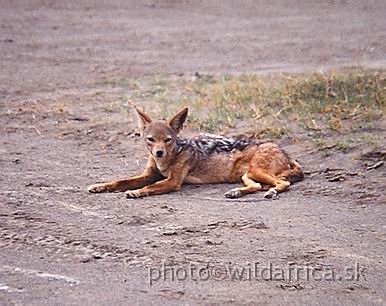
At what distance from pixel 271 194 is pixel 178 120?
3.76ft

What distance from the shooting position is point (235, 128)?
950 centimetres

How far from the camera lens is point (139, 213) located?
6.96 m

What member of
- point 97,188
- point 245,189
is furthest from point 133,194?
point 245,189

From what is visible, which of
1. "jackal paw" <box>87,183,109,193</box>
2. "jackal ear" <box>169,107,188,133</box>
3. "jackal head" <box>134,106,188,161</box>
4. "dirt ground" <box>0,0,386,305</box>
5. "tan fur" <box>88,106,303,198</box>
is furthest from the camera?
"jackal ear" <box>169,107,188,133</box>

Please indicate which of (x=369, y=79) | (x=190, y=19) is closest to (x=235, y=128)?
(x=369, y=79)

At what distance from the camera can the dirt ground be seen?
18.0ft

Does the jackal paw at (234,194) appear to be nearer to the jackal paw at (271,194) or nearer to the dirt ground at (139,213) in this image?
the dirt ground at (139,213)

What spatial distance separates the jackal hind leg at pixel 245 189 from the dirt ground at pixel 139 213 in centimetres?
9

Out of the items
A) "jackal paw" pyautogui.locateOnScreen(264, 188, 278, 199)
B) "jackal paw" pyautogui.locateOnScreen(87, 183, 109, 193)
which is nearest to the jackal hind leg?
"jackal paw" pyautogui.locateOnScreen(264, 188, 278, 199)

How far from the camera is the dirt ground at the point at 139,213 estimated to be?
547cm

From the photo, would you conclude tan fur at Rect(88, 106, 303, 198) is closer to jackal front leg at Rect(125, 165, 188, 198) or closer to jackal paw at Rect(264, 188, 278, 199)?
jackal front leg at Rect(125, 165, 188, 198)

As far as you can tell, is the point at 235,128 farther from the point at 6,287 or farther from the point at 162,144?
the point at 6,287

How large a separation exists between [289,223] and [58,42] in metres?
10.2

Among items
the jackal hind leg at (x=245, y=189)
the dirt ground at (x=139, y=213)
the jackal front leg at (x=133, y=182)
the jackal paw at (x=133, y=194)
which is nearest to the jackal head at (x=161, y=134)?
the jackal front leg at (x=133, y=182)
